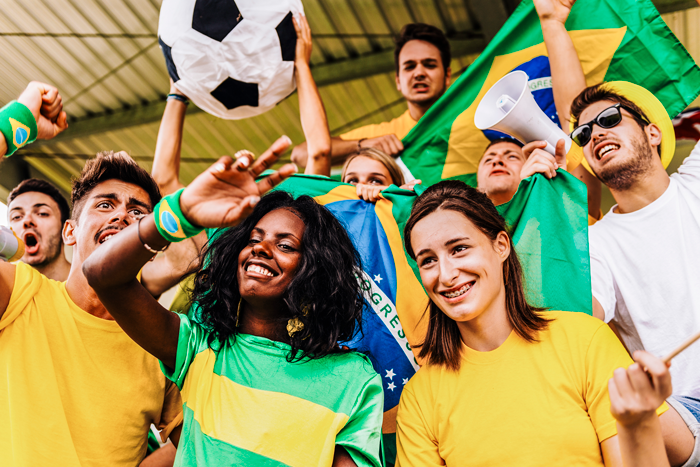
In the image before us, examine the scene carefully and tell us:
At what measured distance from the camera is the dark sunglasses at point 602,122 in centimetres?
281

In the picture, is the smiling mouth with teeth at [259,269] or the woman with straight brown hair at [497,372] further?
the smiling mouth with teeth at [259,269]

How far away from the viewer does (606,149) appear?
9.12ft

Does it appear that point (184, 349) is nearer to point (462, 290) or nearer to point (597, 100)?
point (462, 290)

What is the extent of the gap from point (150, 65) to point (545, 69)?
4470 mm

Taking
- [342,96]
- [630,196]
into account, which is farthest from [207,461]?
[342,96]

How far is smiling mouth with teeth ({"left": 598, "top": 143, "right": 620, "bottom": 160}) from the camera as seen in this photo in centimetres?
277

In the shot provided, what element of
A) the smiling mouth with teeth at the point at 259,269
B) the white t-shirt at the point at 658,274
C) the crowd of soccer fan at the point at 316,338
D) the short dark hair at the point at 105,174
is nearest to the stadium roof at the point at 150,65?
the white t-shirt at the point at 658,274

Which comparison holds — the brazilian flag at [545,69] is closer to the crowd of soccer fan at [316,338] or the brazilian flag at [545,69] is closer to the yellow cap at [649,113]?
the yellow cap at [649,113]

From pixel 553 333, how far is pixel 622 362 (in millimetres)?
233

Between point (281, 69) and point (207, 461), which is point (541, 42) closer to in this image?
point (281, 69)

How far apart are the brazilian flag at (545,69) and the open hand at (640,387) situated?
2.39 metres

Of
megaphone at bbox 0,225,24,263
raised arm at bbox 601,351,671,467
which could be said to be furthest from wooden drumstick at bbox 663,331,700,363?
megaphone at bbox 0,225,24,263

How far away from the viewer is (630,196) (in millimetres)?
2768

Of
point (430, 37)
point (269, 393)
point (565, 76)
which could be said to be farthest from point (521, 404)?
point (430, 37)
